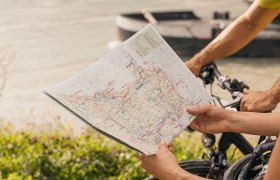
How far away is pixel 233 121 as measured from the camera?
251cm

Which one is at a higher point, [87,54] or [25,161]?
[87,54]

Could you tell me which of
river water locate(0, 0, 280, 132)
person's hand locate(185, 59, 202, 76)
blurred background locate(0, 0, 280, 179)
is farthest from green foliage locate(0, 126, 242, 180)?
person's hand locate(185, 59, 202, 76)

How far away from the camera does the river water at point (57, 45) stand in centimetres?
984

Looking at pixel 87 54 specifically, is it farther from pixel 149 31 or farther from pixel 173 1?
pixel 149 31

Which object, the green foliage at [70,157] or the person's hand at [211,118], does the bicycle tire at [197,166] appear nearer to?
the person's hand at [211,118]

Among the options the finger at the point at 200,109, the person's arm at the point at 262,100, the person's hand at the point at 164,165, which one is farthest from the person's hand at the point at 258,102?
the person's hand at the point at 164,165

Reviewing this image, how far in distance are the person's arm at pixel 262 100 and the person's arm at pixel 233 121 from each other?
458mm

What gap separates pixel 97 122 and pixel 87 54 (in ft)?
38.6

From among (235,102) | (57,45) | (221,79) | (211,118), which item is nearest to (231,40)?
(221,79)

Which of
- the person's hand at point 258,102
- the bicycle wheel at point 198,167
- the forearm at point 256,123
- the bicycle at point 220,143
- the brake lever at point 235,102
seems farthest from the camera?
the bicycle wheel at point 198,167

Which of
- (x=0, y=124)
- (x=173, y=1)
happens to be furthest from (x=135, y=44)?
(x=173, y=1)

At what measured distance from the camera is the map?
7.48 feet

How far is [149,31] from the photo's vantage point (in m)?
2.50

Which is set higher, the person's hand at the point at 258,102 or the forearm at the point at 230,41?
the forearm at the point at 230,41
